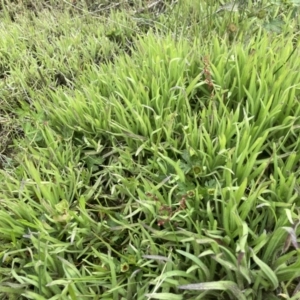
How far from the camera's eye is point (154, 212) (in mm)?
1328

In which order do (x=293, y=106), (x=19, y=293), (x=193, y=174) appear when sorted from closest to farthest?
(x=19, y=293) → (x=193, y=174) → (x=293, y=106)

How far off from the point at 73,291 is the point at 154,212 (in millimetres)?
345

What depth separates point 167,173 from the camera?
142 centimetres

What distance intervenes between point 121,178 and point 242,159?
1.37 ft

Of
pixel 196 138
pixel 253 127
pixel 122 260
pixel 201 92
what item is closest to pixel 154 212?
pixel 122 260

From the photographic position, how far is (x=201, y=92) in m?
1.69

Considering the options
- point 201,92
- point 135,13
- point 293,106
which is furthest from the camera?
point 135,13

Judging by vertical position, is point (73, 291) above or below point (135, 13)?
below

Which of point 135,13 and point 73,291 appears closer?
point 73,291

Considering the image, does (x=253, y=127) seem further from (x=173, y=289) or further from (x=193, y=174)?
(x=173, y=289)

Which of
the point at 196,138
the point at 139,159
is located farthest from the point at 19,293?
the point at 196,138

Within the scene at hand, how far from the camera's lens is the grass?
120cm

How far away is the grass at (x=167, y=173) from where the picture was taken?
3.94 ft

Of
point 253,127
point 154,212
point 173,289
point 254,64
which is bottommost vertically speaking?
point 173,289
